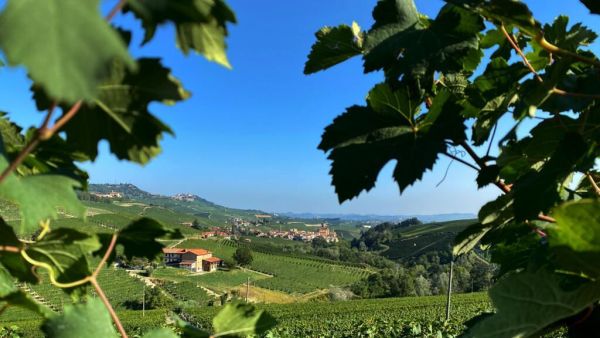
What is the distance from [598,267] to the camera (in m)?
0.67

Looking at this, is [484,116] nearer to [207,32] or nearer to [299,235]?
[207,32]

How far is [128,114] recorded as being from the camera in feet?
2.02

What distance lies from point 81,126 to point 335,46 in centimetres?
69

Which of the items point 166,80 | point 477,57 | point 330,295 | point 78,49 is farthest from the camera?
point 330,295

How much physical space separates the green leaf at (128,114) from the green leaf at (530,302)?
582mm

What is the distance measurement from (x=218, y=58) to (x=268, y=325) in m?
0.54

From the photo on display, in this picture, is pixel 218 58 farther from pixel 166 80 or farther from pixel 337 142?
pixel 337 142

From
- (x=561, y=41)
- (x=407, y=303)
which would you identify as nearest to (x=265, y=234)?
(x=407, y=303)

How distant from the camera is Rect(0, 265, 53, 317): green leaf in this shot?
2.41 ft

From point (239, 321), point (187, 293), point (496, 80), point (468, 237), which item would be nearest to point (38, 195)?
point (239, 321)

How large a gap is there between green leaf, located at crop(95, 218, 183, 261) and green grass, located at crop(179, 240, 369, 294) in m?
70.7

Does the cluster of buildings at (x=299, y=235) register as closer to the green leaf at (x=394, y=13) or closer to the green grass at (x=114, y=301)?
the green grass at (x=114, y=301)

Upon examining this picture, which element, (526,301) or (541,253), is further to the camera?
(541,253)

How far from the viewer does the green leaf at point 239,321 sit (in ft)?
2.84
